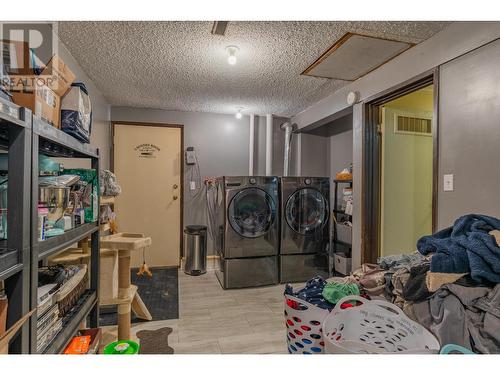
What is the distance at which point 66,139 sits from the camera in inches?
46.3

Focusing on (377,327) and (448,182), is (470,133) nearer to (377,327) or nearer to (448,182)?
(448,182)

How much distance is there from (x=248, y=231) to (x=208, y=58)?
185 cm

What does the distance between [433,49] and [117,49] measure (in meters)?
2.36

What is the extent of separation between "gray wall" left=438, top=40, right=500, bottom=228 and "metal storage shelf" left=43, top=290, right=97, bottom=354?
221cm

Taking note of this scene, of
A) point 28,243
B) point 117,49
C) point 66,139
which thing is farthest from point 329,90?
point 28,243

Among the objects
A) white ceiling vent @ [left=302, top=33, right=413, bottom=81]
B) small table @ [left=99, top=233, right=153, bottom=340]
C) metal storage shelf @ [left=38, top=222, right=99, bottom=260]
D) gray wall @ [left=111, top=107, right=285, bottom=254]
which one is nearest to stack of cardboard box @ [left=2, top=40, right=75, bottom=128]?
metal storage shelf @ [left=38, top=222, right=99, bottom=260]

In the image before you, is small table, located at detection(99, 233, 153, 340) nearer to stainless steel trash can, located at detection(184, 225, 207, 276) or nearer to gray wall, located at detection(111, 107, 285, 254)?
stainless steel trash can, located at detection(184, 225, 207, 276)

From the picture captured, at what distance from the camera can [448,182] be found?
182 centimetres

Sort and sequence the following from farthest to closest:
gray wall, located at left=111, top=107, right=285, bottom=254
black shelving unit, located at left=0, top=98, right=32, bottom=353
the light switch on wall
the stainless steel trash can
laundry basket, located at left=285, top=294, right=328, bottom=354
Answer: gray wall, located at left=111, top=107, right=285, bottom=254 → the stainless steel trash can → the light switch on wall → laundry basket, located at left=285, top=294, right=328, bottom=354 → black shelving unit, located at left=0, top=98, right=32, bottom=353

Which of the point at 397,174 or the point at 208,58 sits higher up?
the point at 208,58

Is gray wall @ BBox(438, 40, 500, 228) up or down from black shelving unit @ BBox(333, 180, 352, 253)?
up

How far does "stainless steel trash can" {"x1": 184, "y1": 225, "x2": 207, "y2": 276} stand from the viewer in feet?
12.1

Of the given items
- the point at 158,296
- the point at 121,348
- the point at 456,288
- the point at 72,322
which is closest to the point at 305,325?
the point at 456,288

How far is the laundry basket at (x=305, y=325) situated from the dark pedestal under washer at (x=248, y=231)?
1.91 meters
